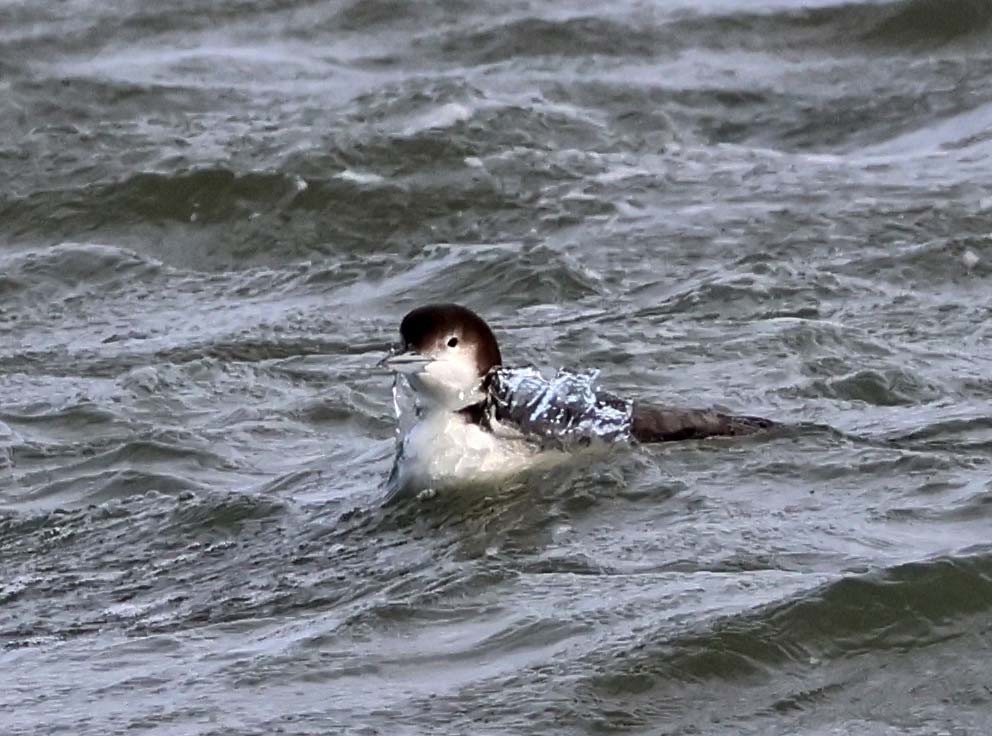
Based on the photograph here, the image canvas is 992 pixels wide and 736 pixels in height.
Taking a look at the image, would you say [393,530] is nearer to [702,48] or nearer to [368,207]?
[368,207]

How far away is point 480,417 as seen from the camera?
28.0 feet

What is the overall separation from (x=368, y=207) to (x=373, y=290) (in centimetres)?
134

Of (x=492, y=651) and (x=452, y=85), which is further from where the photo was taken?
(x=452, y=85)

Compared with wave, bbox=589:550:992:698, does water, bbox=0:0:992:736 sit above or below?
above

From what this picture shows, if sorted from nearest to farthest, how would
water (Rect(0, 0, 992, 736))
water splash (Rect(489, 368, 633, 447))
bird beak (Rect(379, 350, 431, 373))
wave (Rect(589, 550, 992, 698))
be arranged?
wave (Rect(589, 550, 992, 698)) → water (Rect(0, 0, 992, 736)) → bird beak (Rect(379, 350, 431, 373)) → water splash (Rect(489, 368, 633, 447))

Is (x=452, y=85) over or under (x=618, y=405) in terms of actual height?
over

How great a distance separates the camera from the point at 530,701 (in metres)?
6.45

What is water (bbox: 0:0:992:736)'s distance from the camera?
6762 mm

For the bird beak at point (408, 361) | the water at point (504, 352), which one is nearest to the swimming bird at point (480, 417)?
the bird beak at point (408, 361)

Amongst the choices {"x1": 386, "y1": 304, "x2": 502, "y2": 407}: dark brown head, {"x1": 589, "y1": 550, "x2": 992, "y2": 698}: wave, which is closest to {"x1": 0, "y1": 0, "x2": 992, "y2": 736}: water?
{"x1": 589, "y1": 550, "x2": 992, "y2": 698}: wave

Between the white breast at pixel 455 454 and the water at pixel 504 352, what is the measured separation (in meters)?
0.09

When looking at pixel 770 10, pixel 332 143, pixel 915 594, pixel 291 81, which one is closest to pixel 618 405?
pixel 915 594

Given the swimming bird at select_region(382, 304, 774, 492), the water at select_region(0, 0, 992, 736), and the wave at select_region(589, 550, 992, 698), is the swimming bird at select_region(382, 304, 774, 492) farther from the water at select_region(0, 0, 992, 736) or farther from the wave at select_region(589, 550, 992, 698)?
the wave at select_region(589, 550, 992, 698)

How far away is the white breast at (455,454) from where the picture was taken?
8477 millimetres
